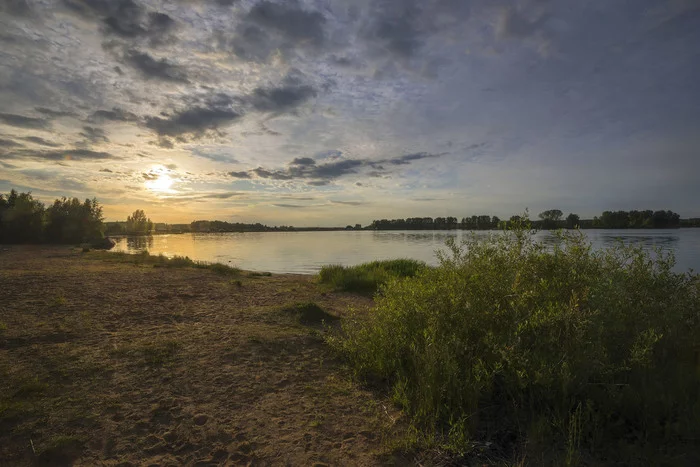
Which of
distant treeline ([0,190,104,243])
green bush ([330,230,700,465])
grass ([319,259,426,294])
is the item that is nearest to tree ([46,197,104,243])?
distant treeline ([0,190,104,243])

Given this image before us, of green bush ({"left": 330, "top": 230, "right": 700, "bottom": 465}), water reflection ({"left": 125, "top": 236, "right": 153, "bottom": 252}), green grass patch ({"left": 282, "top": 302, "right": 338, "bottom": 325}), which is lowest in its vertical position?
water reflection ({"left": 125, "top": 236, "right": 153, "bottom": 252})

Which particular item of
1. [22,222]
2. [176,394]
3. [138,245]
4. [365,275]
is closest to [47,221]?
[22,222]

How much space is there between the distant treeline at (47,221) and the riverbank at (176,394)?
55991 millimetres

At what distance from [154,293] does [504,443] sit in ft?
35.1

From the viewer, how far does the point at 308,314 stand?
28.4ft

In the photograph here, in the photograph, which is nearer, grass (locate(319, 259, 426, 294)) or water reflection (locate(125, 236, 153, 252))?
grass (locate(319, 259, 426, 294))

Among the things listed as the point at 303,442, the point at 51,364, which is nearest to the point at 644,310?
the point at 303,442

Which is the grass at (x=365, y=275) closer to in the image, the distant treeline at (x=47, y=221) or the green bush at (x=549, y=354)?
the green bush at (x=549, y=354)

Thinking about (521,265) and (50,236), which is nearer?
(521,265)

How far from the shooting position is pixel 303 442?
11.7 feet

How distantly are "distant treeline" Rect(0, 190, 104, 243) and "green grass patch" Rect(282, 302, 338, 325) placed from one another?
59081 mm

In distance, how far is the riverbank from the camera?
11.1 ft

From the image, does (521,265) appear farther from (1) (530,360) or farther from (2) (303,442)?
(2) (303,442)

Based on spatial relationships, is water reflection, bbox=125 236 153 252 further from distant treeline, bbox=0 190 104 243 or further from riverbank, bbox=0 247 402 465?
riverbank, bbox=0 247 402 465
